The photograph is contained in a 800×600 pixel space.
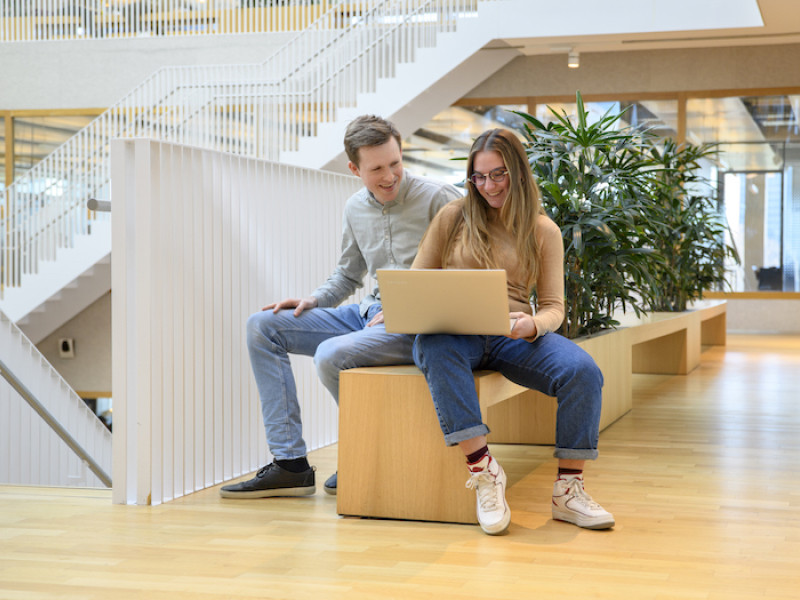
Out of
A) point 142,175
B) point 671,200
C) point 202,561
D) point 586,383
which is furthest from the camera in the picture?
point 671,200

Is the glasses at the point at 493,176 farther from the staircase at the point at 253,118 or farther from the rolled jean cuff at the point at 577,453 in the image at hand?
the staircase at the point at 253,118

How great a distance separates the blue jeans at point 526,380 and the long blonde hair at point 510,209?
0.20 metres

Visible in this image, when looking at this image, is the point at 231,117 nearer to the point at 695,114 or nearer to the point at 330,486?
the point at 695,114

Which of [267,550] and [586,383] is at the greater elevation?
[586,383]

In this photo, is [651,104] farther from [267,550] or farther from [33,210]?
[267,550]

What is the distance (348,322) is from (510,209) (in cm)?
57

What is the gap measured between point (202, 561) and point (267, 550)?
5.6 inches

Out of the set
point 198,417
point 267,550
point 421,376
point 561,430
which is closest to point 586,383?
point 561,430

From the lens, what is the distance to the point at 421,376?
2.24m

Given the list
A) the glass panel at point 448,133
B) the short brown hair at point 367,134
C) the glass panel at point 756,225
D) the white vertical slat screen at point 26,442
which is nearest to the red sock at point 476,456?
the short brown hair at point 367,134

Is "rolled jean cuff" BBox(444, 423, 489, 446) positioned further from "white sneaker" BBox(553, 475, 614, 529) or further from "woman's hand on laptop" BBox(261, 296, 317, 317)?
"woman's hand on laptop" BBox(261, 296, 317, 317)

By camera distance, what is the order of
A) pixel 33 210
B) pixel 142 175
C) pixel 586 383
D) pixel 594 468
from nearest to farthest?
pixel 586 383 < pixel 142 175 < pixel 594 468 < pixel 33 210

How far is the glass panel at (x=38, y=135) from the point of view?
10.5 metres

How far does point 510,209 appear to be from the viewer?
231 cm
